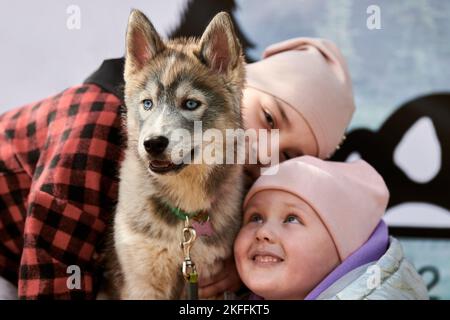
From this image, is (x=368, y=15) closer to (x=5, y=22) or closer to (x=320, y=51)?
(x=320, y=51)

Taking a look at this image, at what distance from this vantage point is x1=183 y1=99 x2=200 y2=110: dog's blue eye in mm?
1338

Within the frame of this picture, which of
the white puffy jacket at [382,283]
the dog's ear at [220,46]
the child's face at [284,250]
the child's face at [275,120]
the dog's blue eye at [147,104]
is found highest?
the dog's ear at [220,46]

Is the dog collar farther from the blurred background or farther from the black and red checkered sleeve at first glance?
the blurred background

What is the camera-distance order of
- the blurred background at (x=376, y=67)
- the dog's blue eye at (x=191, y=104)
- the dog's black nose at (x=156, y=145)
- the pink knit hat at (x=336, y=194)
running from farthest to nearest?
the blurred background at (x=376, y=67), the pink knit hat at (x=336, y=194), the dog's blue eye at (x=191, y=104), the dog's black nose at (x=156, y=145)

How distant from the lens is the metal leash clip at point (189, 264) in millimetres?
1356

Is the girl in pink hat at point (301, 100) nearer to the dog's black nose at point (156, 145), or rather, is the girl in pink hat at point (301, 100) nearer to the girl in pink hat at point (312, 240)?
the girl in pink hat at point (312, 240)

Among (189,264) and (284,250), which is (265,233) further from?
(189,264)

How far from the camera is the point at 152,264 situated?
4.61ft

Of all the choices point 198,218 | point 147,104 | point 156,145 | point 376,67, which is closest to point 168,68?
point 147,104

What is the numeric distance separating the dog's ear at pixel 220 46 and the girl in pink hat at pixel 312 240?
338 mm

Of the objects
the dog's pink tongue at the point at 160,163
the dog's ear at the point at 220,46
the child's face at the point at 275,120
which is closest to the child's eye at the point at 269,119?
the child's face at the point at 275,120

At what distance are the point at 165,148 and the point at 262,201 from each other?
39 centimetres

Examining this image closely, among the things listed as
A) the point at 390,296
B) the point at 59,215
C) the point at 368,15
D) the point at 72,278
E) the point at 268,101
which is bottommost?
the point at 390,296

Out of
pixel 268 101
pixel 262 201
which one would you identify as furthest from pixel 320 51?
pixel 262 201
